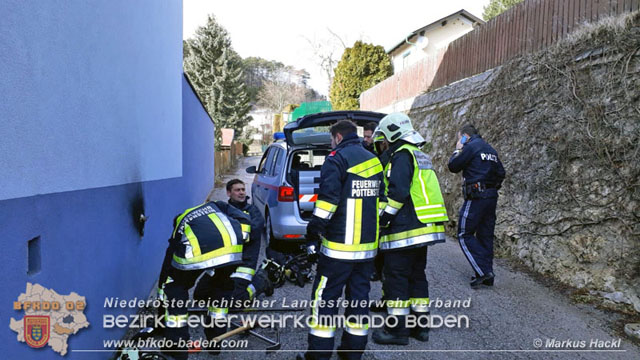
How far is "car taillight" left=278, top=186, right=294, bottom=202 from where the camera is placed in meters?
5.98

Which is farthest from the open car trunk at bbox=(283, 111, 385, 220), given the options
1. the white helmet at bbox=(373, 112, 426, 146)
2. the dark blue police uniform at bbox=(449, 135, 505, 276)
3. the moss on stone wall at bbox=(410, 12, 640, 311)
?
the moss on stone wall at bbox=(410, 12, 640, 311)

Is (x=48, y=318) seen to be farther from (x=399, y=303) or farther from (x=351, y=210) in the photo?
(x=399, y=303)

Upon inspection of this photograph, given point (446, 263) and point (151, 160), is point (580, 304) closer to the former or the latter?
point (446, 263)

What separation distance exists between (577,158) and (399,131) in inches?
120

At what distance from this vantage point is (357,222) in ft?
10.6

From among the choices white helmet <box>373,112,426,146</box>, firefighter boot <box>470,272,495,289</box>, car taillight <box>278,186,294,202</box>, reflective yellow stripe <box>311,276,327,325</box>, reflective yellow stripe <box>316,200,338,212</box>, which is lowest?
firefighter boot <box>470,272,495,289</box>

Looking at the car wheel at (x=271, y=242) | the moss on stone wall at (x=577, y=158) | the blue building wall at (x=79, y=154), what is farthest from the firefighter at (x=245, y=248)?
the moss on stone wall at (x=577, y=158)

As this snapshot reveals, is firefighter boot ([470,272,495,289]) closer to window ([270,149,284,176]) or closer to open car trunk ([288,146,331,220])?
open car trunk ([288,146,331,220])

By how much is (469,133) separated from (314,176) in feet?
7.56

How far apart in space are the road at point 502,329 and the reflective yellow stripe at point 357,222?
1.05 meters

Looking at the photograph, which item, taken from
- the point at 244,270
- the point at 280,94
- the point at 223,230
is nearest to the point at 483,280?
the point at 244,270

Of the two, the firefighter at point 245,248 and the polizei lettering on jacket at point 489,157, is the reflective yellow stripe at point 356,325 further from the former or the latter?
the polizei lettering on jacket at point 489,157

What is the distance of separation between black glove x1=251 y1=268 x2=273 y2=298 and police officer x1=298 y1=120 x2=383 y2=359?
1.33 meters

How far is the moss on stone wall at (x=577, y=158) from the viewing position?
4621mm
